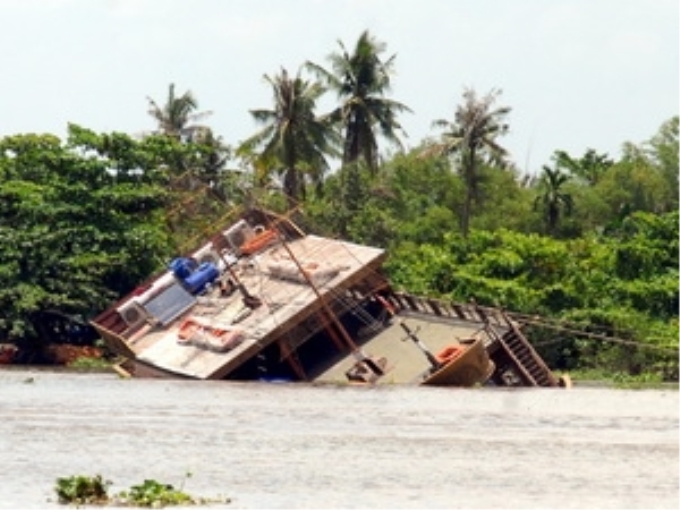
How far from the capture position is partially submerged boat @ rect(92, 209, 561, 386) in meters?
42.1

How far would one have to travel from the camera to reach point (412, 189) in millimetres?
81000

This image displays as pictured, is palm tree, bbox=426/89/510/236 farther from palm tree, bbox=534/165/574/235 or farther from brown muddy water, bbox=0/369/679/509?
brown muddy water, bbox=0/369/679/509

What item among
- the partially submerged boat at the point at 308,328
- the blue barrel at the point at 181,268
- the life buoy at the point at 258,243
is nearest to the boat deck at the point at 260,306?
the partially submerged boat at the point at 308,328

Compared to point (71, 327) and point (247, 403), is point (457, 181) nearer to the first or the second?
point (71, 327)

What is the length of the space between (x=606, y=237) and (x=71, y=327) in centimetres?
1972

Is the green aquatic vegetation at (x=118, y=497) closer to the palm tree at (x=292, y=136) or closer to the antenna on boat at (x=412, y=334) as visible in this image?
the antenna on boat at (x=412, y=334)

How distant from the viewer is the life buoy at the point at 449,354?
40.7 m

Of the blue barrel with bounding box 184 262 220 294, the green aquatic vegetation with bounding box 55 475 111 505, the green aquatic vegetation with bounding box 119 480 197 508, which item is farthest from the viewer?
the blue barrel with bounding box 184 262 220 294

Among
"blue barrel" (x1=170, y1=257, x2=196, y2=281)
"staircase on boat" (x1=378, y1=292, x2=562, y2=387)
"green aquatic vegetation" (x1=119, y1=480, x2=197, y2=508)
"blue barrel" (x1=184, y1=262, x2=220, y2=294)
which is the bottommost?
"staircase on boat" (x1=378, y1=292, x2=562, y2=387)

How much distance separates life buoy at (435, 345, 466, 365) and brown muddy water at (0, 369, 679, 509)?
0.87 m

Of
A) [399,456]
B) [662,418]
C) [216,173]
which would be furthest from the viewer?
[216,173]

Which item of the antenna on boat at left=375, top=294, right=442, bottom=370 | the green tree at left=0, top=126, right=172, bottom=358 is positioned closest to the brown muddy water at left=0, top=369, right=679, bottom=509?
the antenna on boat at left=375, top=294, right=442, bottom=370

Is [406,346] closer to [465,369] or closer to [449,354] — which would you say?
[449,354]

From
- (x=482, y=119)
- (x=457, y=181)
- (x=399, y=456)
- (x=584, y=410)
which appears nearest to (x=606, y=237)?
(x=482, y=119)
